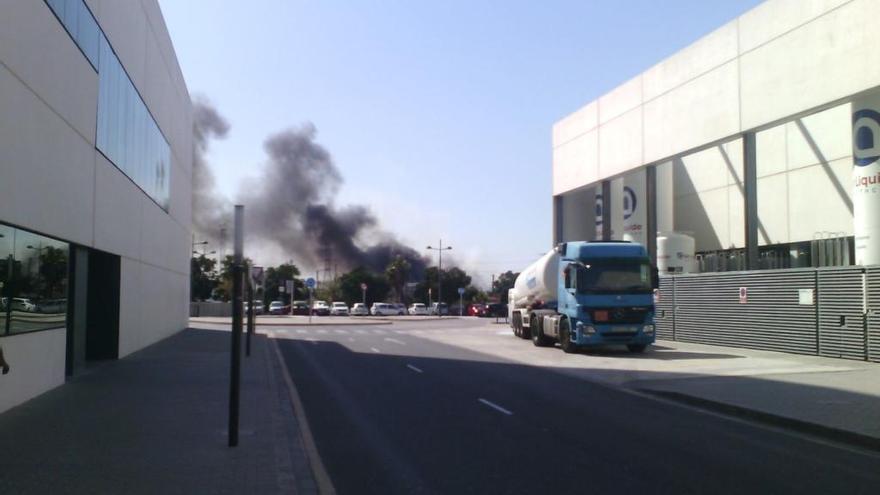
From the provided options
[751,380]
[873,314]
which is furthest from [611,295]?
[751,380]

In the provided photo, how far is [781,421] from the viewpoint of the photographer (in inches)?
419

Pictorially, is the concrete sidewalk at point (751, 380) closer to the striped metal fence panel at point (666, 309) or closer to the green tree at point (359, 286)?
the striped metal fence panel at point (666, 309)

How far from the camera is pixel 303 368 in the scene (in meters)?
19.1

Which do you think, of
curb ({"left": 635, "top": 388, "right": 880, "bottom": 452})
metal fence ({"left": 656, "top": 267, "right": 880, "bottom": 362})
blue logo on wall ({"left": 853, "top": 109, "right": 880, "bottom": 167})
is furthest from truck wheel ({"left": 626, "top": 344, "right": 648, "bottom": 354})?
curb ({"left": 635, "top": 388, "right": 880, "bottom": 452})

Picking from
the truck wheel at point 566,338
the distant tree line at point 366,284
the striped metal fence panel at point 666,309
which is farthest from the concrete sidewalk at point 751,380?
the distant tree line at point 366,284

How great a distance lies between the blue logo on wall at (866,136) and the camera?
22.7 m

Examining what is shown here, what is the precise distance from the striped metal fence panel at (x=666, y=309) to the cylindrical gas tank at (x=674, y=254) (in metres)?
4.48

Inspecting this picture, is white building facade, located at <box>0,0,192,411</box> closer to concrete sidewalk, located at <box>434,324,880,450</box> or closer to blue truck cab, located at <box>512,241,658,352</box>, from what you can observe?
concrete sidewalk, located at <box>434,324,880,450</box>

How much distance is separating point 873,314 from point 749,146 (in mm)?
11022

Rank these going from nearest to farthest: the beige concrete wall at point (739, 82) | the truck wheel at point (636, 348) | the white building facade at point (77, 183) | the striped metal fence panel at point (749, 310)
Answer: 1. the white building facade at point (77, 183)
2. the striped metal fence panel at point (749, 310)
3. the beige concrete wall at point (739, 82)
4. the truck wheel at point (636, 348)

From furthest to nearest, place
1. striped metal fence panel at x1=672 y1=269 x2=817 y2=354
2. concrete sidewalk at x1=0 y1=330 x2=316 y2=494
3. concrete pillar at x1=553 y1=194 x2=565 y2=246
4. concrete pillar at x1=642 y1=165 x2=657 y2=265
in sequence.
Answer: concrete pillar at x1=553 y1=194 x2=565 y2=246 < concrete pillar at x1=642 y1=165 x2=657 y2=265 < striped metal fence panel at x1=672 y1=269 x2=817 y2=354 < concrete sidewalk at x1=0 y1=330 x2=316 y2=494

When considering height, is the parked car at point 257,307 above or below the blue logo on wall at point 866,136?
below

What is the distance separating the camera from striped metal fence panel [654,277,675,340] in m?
29.0

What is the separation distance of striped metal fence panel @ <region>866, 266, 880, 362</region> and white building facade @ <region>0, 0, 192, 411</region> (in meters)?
17.8
